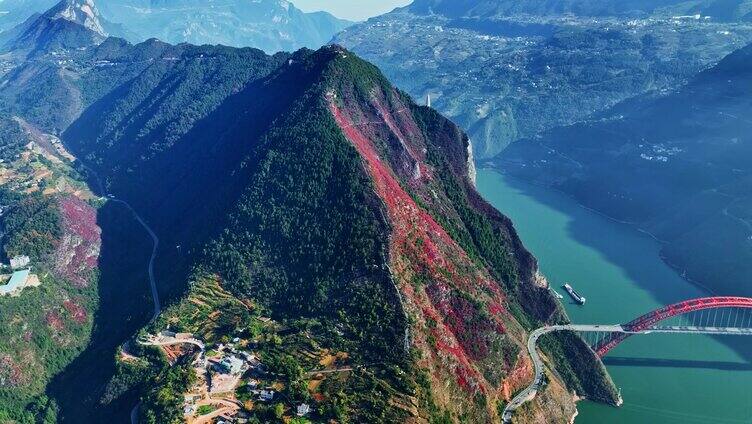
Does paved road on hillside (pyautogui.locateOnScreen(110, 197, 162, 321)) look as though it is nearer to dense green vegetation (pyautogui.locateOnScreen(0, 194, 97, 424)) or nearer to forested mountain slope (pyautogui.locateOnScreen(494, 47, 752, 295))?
dense green vegetation (pyautogui.locateOnScreen(0, 194, 97, 424))

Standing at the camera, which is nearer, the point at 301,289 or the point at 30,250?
the point at 301,289


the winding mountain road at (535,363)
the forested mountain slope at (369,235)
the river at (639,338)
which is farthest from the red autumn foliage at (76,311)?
the river at (639,338)

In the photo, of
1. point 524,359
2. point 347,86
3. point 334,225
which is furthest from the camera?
point 347,86

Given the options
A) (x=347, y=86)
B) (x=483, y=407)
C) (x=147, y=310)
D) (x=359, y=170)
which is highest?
(x=347, y=86)

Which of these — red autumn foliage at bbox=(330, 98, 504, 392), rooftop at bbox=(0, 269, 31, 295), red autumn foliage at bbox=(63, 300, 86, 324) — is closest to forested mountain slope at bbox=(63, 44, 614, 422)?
red autumn foliage at bbox=(330, 98, 504, 392)

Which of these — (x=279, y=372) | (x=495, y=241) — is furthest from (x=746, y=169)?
(x=279, y=372)

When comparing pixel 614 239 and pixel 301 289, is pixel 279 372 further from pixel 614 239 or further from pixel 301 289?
pixel 614 239

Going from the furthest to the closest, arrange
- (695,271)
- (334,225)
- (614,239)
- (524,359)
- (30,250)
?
(614,239) < (695,271) < (30,250) < (334,225) < (524,359)
